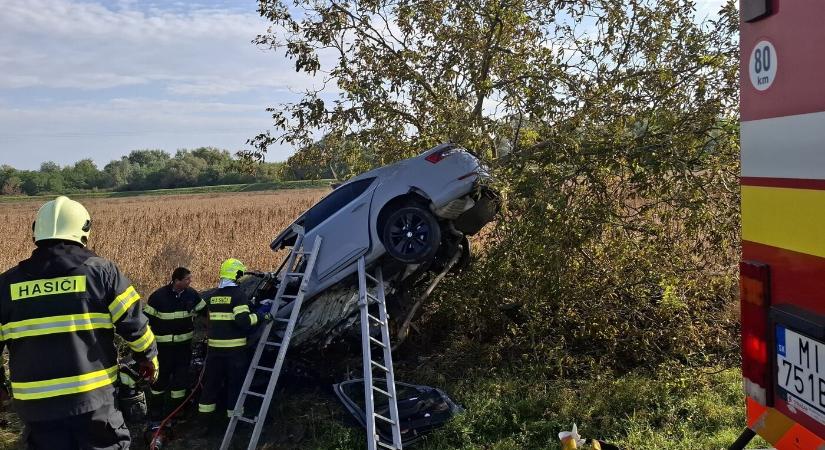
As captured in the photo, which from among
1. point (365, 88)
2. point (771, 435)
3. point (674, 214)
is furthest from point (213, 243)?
point (771, 435)

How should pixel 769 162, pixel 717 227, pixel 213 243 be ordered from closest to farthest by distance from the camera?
pixel 769 162
pixel 717 227
pixel 213 243

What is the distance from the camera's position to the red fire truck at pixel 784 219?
1.95 meters

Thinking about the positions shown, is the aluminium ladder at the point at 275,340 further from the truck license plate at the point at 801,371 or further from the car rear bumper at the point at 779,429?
the truck license plate at the point at 801,371

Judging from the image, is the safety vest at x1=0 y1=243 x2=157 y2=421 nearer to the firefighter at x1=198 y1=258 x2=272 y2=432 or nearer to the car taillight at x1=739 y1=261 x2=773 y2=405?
the firefighter at x1=198 y1=258 x2=272 y2=432

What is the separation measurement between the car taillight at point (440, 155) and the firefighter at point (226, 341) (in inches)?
82.7

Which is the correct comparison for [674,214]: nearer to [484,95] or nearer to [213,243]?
[484,95]

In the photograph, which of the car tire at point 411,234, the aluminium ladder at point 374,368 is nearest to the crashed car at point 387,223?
the car tire at point 411,234

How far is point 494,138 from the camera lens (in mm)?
6406

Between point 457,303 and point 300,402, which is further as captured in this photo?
point 457,303

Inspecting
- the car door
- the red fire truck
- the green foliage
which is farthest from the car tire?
the green foliage

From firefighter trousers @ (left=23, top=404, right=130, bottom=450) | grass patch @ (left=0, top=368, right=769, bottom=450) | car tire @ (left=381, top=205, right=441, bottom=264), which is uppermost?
car tire @ (left=381, top=205, right=441, bottom=264)

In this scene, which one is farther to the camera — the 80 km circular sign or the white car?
the white car

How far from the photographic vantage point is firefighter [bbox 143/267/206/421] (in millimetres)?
5934

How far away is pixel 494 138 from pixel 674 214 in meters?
1.93
